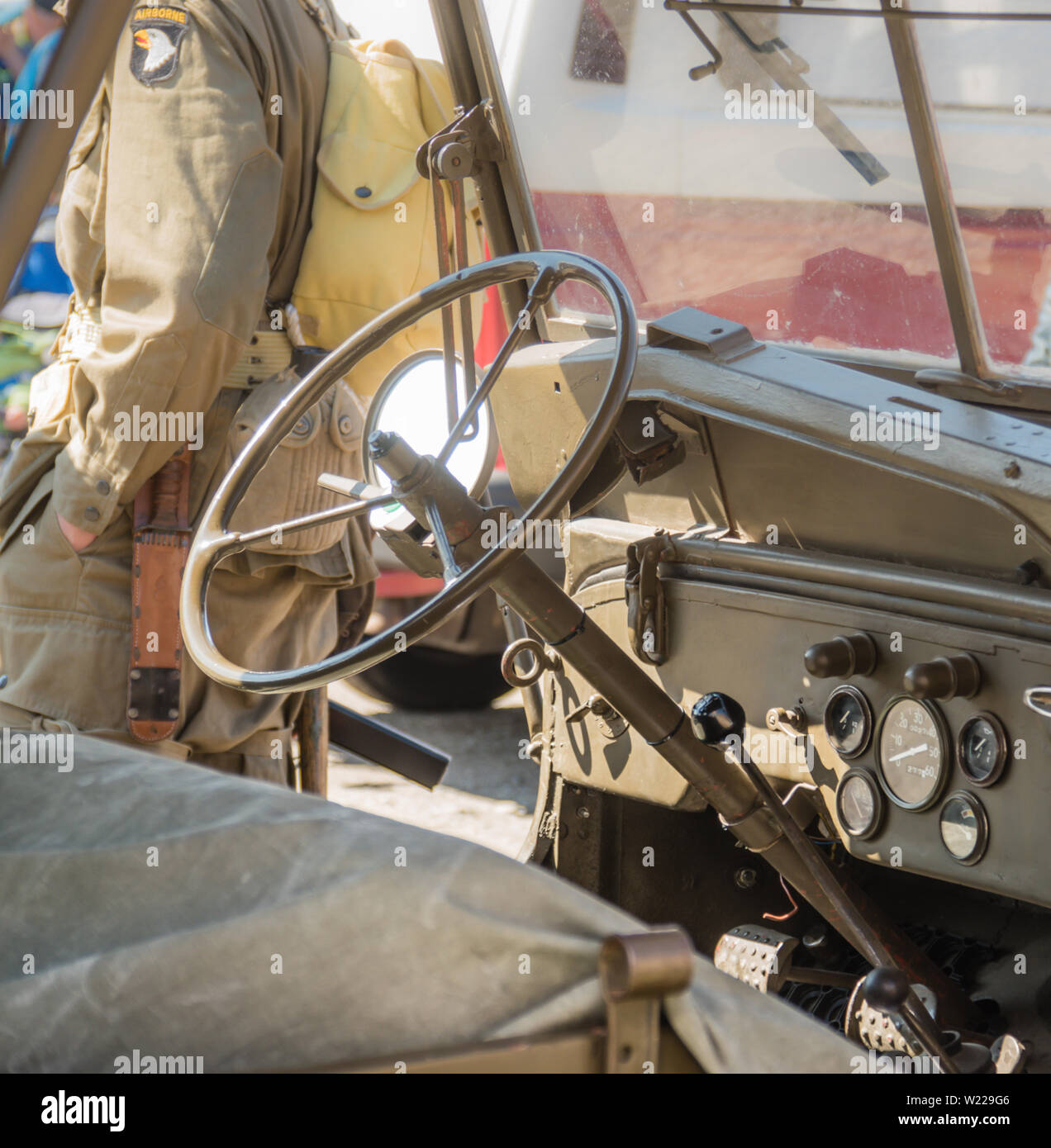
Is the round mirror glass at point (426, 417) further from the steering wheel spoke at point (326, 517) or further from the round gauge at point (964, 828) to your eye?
the round gauge at point (964, 828)

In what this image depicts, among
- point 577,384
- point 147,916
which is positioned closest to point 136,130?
point 577,384

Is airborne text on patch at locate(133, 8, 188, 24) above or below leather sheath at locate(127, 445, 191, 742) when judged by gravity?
above

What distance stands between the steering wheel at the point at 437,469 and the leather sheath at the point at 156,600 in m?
0.98

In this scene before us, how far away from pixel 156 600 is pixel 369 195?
0.90 m

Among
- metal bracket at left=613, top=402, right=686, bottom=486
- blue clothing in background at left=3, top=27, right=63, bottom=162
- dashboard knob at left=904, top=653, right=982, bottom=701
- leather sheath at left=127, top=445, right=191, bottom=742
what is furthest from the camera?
leather sheath at left=127, top=445, right=191, bottom=742

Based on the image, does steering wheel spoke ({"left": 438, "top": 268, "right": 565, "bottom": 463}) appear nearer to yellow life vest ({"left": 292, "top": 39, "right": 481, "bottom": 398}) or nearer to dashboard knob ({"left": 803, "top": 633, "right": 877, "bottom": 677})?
dashboard knob ({"left": 803, "top": 633, "right": 877, "bottom": 677})

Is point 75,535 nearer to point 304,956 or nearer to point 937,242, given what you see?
point 937,242

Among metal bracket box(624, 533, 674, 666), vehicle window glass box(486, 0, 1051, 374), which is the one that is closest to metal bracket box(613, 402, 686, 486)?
metal bracket box(624, 533, 674, 666)

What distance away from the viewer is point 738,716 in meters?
1.65

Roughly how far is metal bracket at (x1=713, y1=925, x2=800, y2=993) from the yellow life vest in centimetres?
151

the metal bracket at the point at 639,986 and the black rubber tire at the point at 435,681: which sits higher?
the metal bracket at the point at 639,986

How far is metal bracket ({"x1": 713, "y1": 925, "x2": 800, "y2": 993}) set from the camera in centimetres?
178

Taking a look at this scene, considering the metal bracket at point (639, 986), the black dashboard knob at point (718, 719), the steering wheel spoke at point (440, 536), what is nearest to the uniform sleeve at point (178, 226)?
the steering wheel spoke at point (440, 536)

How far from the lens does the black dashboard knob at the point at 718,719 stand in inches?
64.6
